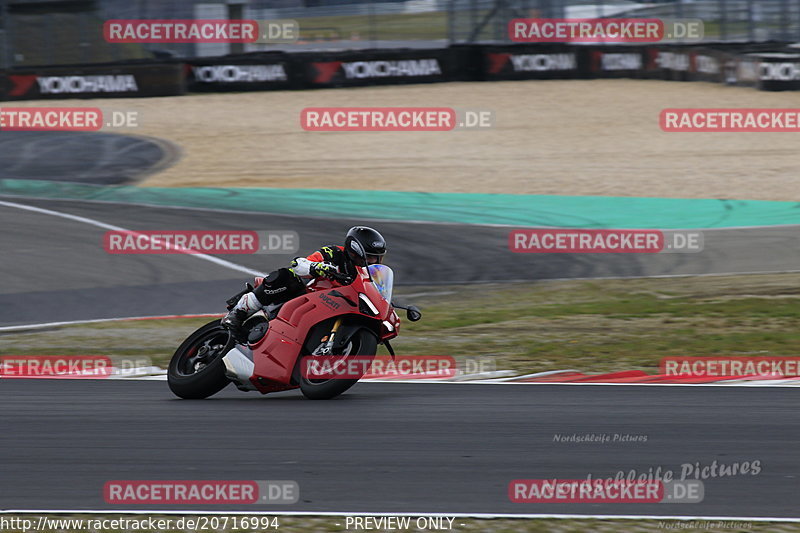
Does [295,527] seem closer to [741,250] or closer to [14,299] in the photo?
[14,299]

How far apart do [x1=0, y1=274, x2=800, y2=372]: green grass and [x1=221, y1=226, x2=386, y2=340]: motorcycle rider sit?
2.61 metres

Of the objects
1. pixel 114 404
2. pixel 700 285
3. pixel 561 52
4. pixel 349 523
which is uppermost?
pixel 561 52

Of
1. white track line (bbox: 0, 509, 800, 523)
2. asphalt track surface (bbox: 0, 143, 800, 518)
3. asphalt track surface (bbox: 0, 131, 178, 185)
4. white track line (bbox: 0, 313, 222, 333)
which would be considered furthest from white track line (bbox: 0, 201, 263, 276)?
white track line (bbox: 0, 509, 800, 523)

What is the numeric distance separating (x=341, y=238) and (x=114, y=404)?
906cm

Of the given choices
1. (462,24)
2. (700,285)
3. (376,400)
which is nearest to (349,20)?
(462,24)

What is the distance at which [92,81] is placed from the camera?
31719 millimetres

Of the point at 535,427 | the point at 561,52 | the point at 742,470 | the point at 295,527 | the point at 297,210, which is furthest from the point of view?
the point at 561,52

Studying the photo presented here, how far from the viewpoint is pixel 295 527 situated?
5.88 meters

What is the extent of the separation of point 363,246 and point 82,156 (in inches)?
734

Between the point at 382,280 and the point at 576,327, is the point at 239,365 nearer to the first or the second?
the point at 382,280

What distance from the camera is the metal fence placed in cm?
3362

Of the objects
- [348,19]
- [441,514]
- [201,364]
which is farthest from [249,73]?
[441,514]

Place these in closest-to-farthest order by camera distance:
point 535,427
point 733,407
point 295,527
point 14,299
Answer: point 295,527
point 535,427
point 733,407
point 14,299

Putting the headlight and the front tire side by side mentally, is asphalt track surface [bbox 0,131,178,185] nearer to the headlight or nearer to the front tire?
the front tire
